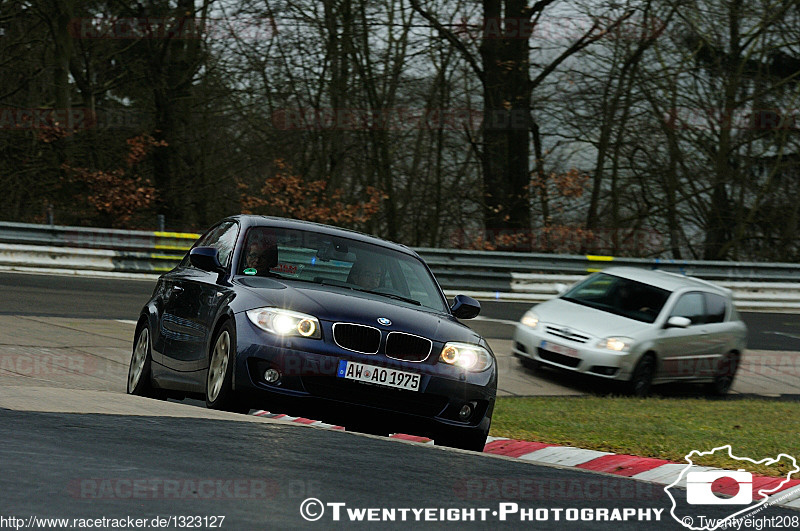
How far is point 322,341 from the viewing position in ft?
23.2

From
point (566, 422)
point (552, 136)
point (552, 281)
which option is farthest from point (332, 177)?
point (566, 422)

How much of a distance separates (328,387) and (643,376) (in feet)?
24.5

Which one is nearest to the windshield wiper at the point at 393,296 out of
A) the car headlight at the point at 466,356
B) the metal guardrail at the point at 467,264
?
the car headlight at the point at 466,356

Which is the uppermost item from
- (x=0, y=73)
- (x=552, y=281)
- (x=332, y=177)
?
(x=0, y=73)

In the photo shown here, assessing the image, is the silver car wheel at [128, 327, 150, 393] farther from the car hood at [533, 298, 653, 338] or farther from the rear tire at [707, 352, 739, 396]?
the rear tire at [707, 352, 739, 396]

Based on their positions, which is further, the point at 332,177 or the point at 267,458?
the point at 332,177

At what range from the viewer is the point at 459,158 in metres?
29.3

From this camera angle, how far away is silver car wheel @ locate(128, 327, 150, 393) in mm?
8867

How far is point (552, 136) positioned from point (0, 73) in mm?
14636

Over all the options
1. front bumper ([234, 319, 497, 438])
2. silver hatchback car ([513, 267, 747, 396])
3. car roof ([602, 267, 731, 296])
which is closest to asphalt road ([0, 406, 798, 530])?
front bumper ([234, 319, 497, 438])

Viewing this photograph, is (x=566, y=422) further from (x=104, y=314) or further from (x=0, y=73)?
(x=0, y=73)

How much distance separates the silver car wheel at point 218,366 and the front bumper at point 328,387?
206mm

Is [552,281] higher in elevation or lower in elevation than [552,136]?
lower

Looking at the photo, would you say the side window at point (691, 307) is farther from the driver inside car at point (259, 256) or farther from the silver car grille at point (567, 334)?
the driver inside car at point (259, 256)
